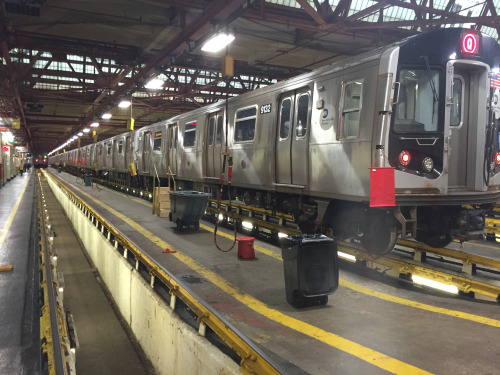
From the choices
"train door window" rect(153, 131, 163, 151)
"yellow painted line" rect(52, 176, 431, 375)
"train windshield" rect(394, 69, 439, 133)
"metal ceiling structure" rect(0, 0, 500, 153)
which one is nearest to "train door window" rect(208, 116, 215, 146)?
"metal ceiling structure" rect(0, 0, 500, 153)

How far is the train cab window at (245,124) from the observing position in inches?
336

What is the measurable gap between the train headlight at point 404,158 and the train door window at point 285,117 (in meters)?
2.52

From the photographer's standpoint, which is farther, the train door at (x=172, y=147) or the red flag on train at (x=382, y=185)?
the train door at (x=172, y=147)

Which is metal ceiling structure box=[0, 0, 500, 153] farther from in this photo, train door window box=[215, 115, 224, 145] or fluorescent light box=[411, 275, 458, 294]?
fluorescent light box=[411, 275, 458, 294]

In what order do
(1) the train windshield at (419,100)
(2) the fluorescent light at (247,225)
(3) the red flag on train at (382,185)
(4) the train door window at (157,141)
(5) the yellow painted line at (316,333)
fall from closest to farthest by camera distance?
(5) the yellow painted line at (316,333) < (3) the red flag on train at (382,185) < (1) the train windshield at (419,100) < (2) the fluorescent light at (247,225) < (4) the train door window at (157,141)

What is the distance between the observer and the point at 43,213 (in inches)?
486

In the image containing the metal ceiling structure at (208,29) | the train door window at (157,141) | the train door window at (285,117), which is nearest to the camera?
the train door window at (285,117)

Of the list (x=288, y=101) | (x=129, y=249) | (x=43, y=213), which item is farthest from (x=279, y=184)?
(x=43, y=213)

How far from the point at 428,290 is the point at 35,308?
5.26 metres

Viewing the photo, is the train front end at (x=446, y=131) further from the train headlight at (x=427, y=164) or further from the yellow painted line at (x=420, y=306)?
the yellow painted line at (x=420, y=306)

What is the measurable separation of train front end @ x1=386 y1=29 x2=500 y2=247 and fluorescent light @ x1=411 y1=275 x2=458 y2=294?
0.64 m

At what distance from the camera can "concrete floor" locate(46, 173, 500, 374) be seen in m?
3.29

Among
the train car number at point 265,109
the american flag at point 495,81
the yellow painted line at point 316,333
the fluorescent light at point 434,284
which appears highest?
the american flag at point 495,81

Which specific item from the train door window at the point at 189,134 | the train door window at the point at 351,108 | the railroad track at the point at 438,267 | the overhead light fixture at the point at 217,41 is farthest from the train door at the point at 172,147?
the train door window at the point at 351,108
